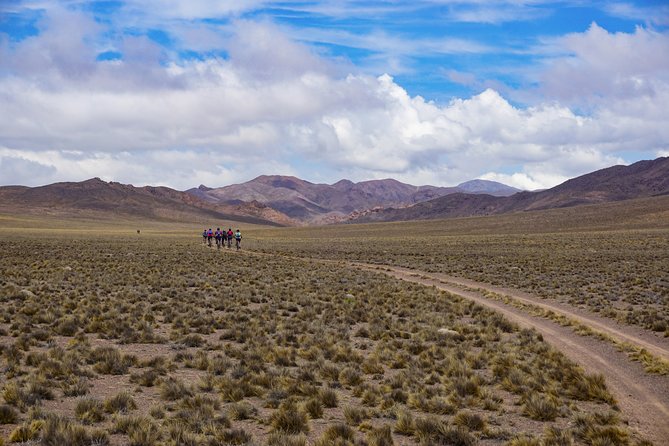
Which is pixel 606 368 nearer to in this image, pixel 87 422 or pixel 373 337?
pixel 373 337

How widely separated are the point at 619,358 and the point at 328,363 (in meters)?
6.71

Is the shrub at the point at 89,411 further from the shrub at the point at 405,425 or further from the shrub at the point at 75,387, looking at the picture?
the shrub at the point at 405,425

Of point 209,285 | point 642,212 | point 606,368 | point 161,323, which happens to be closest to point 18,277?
point 209,285

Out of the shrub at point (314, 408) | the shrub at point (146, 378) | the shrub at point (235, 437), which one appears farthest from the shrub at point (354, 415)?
the shrub at point (146, 378)

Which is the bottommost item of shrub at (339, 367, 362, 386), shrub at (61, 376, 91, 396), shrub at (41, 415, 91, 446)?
shrub at (339, 367, 362, 386)

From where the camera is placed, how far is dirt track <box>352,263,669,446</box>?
372 inches

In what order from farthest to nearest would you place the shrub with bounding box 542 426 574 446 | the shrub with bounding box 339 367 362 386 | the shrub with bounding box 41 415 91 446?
the shrub with bounding box 339 367 362 386
the shrub with bounding box 542 426 574 446
the shrub with bounding box 41 415 91 446

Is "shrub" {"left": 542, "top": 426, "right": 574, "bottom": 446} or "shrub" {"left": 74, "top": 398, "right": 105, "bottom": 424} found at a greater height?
"shrub" {"left": 74, "top": 398, "right": 105, "bottom": 424}

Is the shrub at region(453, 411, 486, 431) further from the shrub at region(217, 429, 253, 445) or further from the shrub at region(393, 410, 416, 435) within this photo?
the shrub at region(217, 429, 253, 445)

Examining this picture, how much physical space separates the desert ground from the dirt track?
53 mm

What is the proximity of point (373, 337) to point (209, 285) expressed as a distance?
13007mm

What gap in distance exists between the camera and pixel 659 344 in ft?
50.5

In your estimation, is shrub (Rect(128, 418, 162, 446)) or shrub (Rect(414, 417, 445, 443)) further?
shrub (Rect(414, 417, 445, 443))

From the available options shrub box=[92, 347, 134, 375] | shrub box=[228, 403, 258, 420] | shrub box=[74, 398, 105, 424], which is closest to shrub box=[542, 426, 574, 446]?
shrub box=[228, 403, 258, 420]
